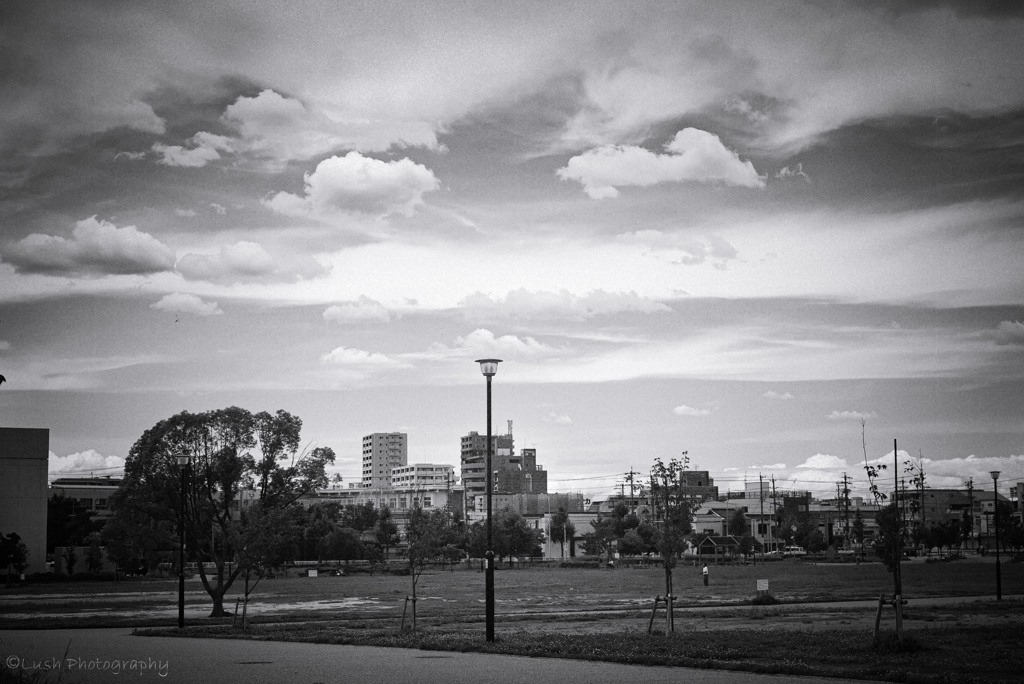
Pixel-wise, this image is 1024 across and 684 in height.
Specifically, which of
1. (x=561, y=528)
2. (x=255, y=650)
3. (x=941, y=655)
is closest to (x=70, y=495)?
(x=561, y=528)

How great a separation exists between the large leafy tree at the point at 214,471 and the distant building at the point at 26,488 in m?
76.5

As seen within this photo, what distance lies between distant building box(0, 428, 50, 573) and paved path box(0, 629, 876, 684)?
92884 mm

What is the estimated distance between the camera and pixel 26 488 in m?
115

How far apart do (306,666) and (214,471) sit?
2480 cm

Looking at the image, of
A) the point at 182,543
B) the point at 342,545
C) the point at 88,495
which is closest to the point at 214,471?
the point at 182,543

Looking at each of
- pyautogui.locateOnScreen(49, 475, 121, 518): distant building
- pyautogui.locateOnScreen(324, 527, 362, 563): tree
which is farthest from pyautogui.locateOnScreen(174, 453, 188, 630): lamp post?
pyautogui.locateOnScreen(49, 475, 121, 518): distant building

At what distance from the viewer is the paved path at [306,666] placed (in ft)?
65.8

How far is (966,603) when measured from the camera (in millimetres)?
43719

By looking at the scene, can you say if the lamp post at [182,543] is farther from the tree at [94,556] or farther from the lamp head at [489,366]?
the tree at [94,556]

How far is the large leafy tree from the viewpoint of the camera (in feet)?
149

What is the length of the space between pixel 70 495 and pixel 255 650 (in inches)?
5911

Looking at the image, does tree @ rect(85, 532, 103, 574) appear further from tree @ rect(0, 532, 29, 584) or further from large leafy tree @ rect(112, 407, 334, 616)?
large leafy tree @ rect(112, 407, 334, 616)

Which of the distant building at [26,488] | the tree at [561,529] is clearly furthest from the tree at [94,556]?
the tree at [561,529]

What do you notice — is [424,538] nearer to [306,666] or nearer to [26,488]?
[306,666]
